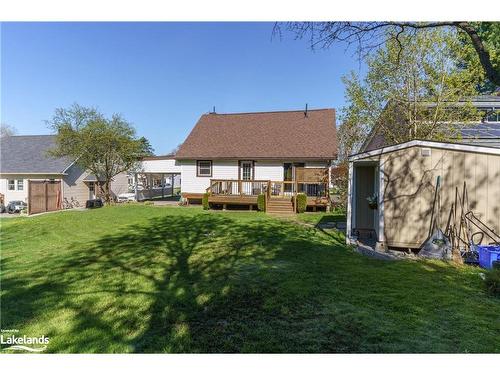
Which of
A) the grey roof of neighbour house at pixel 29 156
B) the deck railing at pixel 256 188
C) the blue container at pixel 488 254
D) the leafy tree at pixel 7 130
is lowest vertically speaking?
the blue container at pixel 488 254

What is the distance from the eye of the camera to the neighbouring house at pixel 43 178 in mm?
19609

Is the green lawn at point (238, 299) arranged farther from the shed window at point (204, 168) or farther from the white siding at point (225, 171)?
the shed window at point (204, 168)

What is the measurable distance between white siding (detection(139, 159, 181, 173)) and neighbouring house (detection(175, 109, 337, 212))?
29.7 inches

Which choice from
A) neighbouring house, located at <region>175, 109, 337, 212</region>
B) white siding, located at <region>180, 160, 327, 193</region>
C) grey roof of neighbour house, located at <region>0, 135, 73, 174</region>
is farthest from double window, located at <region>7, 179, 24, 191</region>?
white siding, located at <region>180, 160, 327, 193</region>

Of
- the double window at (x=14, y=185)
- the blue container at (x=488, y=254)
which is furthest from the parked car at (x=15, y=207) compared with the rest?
the blue container at (x=488, y=254)

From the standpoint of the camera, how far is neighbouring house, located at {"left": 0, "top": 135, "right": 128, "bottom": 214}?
64.3 feet

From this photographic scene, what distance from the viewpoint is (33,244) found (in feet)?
26.0

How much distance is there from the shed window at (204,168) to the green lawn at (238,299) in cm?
1172

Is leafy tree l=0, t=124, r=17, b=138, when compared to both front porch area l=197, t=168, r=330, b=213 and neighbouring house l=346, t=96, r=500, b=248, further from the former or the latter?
neighbouring house l=346, t=96, r=500, b=248

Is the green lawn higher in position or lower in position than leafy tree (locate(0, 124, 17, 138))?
lower

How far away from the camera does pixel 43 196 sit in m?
18.9

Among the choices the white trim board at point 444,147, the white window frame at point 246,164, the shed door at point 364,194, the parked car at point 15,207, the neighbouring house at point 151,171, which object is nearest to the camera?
the white trim board at point 444,147

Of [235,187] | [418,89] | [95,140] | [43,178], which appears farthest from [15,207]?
[418,89]

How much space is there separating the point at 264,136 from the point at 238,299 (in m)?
16.5
